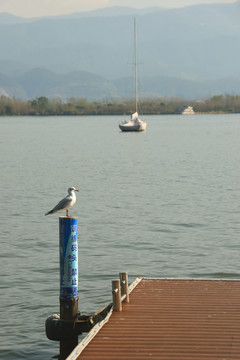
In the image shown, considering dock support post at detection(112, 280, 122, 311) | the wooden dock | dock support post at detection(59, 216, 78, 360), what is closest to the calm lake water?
dock support post at detection(59, 216, 78, 360)

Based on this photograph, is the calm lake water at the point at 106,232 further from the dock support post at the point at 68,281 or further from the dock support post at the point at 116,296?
the dock support post at the point at 116,296

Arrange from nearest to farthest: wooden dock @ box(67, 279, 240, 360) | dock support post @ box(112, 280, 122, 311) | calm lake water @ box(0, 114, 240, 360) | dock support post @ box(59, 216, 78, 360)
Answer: wooden dock @ box(67, 279, 240, 360)
dock support post @ box(112, 280, 122, 311)
dock support post @ box(59, 216, 78, 360)
calm lake water @ box(0, 114, 240, 360)

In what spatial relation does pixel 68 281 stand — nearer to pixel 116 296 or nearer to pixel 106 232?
pixel 116 296

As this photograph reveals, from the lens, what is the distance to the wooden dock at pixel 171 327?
930 centimetres

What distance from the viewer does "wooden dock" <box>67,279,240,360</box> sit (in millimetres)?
9305

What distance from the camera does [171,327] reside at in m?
10.4

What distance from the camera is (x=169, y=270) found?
58.1 ft

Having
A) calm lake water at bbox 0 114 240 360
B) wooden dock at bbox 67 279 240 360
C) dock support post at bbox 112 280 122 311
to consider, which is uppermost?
dock support post at bbox 112 280 122 311

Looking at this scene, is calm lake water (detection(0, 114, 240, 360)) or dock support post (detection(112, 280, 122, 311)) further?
calm lake water (detection(0, 114, 240, 360))

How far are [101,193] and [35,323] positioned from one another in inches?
823

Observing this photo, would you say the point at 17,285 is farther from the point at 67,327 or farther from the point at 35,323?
the point at 67,327

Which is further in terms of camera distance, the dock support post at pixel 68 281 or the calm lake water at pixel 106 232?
the calm lake water at pixel 106 232

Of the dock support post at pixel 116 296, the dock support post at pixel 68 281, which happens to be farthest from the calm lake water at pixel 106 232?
the dock support post at pixel 116 296

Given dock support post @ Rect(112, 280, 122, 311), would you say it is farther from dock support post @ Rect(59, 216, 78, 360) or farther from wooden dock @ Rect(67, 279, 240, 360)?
dock support post @ Rect(59, 216, 78, 360)
